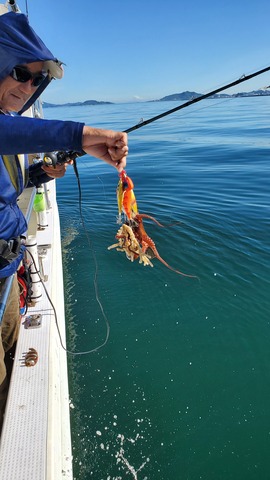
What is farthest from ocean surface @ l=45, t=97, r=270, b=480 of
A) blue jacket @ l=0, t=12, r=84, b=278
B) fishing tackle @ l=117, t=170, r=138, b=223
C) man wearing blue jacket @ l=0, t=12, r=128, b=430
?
blue jacket @ l=0, t=12, r=84, b=278

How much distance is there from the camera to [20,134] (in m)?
1.53

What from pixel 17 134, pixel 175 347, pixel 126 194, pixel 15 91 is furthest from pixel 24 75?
pixel 175 347

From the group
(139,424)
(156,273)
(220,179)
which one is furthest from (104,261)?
(220,179)

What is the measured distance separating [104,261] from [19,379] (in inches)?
164

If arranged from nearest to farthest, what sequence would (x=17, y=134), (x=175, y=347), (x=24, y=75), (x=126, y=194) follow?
(x=17, y=134) < (x=24, y=75) < (x=126, y=194) < (x=175, y=347)

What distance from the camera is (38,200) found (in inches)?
212

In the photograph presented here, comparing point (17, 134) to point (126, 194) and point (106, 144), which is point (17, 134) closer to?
point (106, 144)

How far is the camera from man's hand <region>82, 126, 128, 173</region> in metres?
1.62

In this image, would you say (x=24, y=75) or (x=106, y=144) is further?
(x=24, y=75)

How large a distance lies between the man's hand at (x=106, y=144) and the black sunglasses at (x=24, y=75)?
818 millimetres

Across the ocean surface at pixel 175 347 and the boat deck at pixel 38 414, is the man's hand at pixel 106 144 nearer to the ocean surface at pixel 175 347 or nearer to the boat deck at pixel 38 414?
the ocean surface at pixel 175 347

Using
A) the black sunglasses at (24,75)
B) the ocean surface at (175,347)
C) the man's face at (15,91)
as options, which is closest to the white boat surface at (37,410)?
the ocean surface at (175,347)

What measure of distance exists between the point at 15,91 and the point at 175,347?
12.5 ft

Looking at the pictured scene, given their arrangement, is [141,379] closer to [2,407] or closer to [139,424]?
[139,424]
